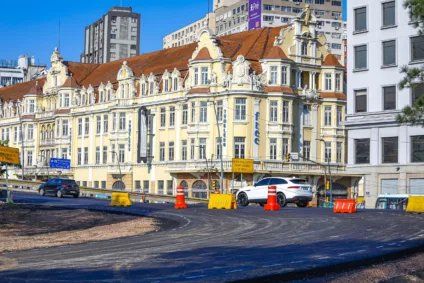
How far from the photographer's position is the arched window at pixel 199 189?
254 ft

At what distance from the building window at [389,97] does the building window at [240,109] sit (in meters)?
21.4

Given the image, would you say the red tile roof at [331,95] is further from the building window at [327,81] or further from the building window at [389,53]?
the building window at [389,53]

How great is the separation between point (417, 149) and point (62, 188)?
27.1 meters

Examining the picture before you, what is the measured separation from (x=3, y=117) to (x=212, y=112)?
43675mm

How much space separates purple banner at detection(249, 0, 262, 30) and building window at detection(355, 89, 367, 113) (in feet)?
273

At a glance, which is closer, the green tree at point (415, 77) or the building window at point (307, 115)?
the green tree at point (415, 77)

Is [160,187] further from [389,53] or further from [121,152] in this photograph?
[389,53]

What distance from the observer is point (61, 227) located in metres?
29.3

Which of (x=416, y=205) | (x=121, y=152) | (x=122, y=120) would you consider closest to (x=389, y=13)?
(x=416, y=205)

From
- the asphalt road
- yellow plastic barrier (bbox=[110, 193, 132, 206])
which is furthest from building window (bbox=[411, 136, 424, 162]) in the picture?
the asphalt road

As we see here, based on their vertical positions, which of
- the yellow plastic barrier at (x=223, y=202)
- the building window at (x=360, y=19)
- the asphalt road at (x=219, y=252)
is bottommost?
the asphalt road at (x=219, y=252)

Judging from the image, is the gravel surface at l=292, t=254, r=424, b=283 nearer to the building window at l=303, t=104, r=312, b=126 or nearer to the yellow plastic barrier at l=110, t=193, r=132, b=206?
the yellow plastic barrier at l=110, t=193, r=132, b=206


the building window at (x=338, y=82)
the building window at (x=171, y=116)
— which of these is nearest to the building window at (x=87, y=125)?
the building window at (x=171, y=116)

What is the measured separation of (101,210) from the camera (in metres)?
39.6
